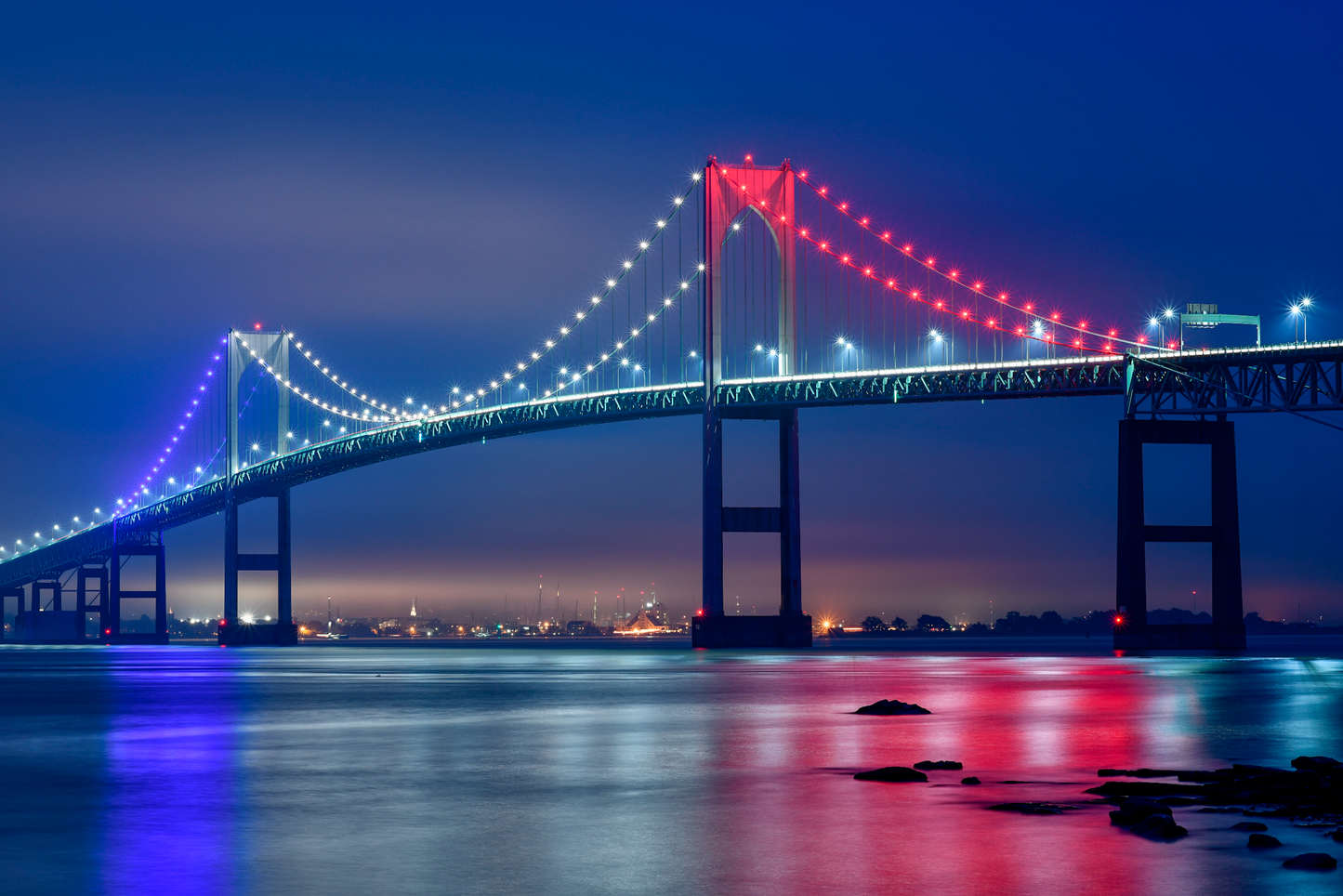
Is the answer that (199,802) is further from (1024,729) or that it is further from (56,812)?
(1024,729)

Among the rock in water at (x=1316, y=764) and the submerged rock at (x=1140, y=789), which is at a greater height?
the rock in water at (x=1316, y=764)

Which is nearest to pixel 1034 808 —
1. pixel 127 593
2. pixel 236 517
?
pixel 236 517

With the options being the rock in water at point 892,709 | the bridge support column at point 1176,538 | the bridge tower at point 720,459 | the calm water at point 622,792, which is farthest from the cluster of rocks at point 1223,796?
the bridge tower at point 720,459

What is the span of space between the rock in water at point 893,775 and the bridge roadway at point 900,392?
42.4 meters

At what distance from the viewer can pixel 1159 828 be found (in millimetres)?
11688

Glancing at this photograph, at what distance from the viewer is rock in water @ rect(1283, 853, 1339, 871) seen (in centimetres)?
1021

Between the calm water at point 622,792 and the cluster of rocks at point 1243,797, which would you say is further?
the cluster of rocks at point 1243,797

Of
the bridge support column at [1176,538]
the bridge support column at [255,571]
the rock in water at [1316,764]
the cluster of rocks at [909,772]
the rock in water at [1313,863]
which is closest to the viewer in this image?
the rock in water at [1313,863]

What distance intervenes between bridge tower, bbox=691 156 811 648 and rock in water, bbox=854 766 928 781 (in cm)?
4876

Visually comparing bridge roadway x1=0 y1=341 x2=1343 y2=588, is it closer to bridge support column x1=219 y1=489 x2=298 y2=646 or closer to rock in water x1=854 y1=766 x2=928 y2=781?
bridge support column x1=219 y1=489 x2=298 y2=646

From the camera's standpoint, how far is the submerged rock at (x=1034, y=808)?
1292cm

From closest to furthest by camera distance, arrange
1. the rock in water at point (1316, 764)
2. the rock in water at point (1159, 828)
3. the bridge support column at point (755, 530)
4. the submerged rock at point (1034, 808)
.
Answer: the rock in water at point (1159, 828) < the submerged rock at point (1034, 808) < the rock in water at point (1316, 764) < the bridge support column at point (755, 530)

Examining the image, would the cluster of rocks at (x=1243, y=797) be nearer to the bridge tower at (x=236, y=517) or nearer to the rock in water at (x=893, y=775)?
the rock in water at (x=893, y=775)

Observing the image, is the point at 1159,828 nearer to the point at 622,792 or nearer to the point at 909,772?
the point at 909,772
